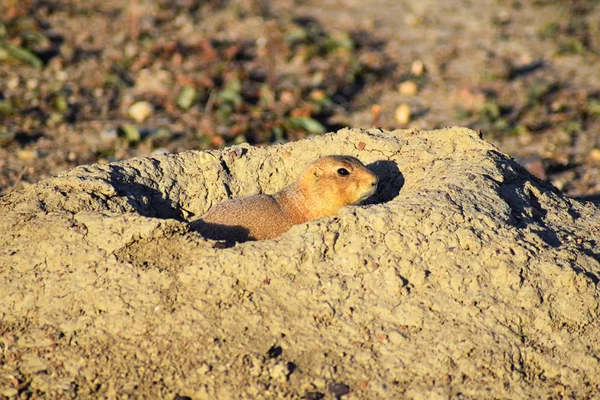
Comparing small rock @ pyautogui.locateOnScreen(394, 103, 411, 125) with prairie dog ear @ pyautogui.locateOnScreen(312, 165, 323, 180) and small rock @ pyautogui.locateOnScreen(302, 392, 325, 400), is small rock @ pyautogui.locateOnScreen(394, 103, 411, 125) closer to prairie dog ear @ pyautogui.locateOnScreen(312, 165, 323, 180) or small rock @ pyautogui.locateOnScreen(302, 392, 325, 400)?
prairie dog ear @ pyautogui.locateOnScreen(312, 165, 323, 180)

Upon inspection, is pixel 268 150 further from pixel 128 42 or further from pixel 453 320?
pixel 128 42

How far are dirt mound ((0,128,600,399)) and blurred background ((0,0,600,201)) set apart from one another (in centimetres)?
370

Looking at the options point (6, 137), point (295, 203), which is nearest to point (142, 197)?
point (295, 203)

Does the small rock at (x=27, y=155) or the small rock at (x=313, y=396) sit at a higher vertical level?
the small rock at (x=313, y=396)

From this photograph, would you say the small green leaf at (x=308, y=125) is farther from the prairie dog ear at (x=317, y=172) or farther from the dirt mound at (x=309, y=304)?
the dirt mound at (x=309, y=304)

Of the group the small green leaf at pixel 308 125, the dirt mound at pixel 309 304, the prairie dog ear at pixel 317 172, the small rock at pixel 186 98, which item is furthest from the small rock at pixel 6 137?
the prairie dog ear at pixel 317 172

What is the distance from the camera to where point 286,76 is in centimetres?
1195

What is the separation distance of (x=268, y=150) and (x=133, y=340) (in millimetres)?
2389

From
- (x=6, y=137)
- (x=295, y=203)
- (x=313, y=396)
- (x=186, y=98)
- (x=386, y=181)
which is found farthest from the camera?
(x=186, y=98)

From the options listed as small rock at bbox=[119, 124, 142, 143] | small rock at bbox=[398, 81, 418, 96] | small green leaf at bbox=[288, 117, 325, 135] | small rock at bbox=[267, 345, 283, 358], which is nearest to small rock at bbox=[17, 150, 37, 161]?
small rock at bbox=[119, 124, 142, 143]

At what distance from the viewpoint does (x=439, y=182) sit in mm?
5316

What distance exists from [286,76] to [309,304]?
785 centimetres

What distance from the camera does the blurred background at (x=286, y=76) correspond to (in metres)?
9.87

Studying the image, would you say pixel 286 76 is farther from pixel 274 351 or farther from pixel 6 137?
pixel 274 351
